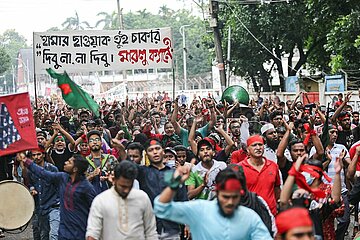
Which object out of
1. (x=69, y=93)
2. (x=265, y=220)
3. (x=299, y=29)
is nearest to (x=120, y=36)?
(x=69, y=93)

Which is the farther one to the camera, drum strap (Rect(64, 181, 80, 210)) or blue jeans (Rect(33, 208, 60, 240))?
blue jeans (Rect(33, 208, 60, 240))

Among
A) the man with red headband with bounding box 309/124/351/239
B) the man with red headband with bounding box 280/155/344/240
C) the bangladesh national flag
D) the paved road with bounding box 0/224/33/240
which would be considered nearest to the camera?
the man with red headband with bounding box 280/155/344/240

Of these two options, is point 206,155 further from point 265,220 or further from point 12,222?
point 12,222

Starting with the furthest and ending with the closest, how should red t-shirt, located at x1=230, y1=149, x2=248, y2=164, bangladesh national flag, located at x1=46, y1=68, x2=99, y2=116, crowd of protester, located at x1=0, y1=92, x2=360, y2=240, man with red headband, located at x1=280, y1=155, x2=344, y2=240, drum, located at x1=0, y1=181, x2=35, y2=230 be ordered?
bangladesh national flag, located at x1=46, y1=68, x2=99, y2=116, drum, located at x1=0, y1=181, x2=35, y2=230, red t-shirt, located at x1=230, y1=149, x2=248, y2=164, man with red headband, located at x1=280, y1=155, x2=344, y2=240, crowd of protester, located at x1=0, y1=92, x2=360, y2=240

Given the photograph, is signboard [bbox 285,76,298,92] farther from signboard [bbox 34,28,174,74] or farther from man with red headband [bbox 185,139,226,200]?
man with red headband [bbox 185,139,226,200]

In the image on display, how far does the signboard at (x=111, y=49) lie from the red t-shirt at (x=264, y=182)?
10168mm

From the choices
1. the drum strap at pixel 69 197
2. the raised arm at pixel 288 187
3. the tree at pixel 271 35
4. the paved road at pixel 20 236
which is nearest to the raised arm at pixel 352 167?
the raised arm at pixel 288 187

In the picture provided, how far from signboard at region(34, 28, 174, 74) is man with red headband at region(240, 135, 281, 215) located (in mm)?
Answer: 10030

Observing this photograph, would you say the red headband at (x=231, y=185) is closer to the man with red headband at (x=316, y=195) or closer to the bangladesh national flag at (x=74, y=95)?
the man with red headband at (x=316, y=195)

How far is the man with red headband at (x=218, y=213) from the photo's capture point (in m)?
5.21

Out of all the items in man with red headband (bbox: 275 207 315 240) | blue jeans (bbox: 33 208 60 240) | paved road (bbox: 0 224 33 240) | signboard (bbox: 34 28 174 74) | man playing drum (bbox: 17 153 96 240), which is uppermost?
signboard (bbox: 34 28 174 74)

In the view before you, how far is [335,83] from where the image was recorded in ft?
87.3

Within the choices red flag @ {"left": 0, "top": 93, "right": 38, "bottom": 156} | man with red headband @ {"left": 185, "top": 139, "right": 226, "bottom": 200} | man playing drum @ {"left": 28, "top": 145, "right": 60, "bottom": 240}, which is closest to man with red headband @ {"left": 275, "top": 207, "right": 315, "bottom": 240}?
man with red headband @ {"left": 185, "top": 139, "right": 226, "bottom": 200}

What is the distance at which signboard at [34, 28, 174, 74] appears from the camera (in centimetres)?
1753
